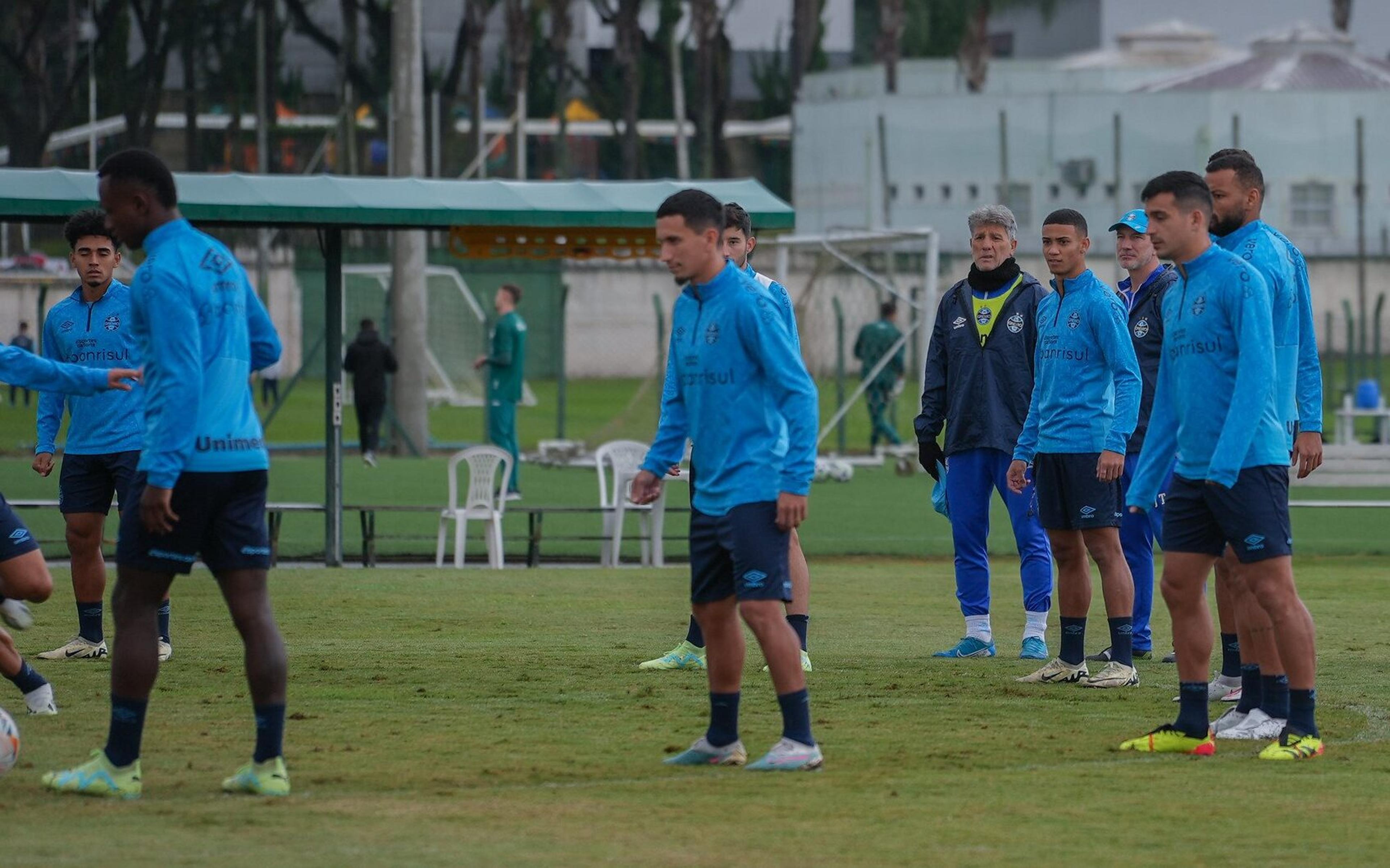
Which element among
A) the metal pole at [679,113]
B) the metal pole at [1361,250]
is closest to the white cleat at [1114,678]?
the metal pole at [1361,250]

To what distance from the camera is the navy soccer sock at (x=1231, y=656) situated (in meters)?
8.94

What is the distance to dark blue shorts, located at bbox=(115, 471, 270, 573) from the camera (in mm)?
6566

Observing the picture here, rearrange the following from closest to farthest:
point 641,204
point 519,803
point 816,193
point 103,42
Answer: point 519,803 < point 641,204 < point 103,42 < point 816,193

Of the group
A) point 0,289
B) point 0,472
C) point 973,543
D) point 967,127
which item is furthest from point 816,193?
point 973,543

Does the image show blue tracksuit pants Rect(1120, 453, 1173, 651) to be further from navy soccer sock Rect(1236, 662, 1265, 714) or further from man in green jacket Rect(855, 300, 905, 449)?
man in green jacket Rect(855, 300, 905, 449)

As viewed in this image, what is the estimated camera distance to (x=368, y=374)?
2633cm

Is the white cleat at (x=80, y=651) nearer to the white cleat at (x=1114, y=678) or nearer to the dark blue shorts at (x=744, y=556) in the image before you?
the dark blue shorts at (x=744, y=556)

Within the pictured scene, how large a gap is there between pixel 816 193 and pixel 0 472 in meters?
34.6

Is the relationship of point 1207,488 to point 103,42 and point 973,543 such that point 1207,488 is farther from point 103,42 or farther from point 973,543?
point 103,42

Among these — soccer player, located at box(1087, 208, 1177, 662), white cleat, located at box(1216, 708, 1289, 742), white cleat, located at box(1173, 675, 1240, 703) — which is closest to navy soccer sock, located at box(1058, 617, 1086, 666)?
soccer player, located at box(1087, 208, 1177, 662)

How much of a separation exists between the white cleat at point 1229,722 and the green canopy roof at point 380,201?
7577 mm

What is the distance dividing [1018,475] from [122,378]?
436 cm

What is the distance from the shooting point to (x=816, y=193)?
54031 mm

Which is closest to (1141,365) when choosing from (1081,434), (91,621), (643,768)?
(1081,434)
